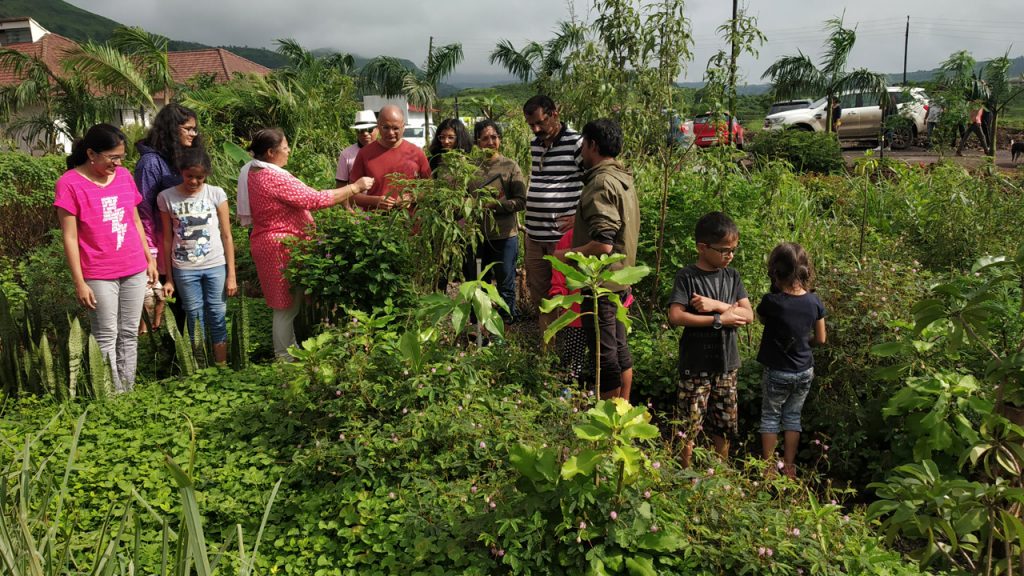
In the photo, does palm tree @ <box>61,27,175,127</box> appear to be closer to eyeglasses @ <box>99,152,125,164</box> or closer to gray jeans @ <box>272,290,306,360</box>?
eyeglasses @ <box>99,152,125,164</box>

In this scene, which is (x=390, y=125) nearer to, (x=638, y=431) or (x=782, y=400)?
(x=782, y=400)

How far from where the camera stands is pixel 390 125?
16.5 feet

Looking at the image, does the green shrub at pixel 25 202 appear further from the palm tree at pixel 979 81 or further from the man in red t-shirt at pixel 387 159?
the palm tree at pixel 979 81

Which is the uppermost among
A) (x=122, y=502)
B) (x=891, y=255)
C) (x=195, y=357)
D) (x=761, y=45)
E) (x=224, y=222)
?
(x=761, y=45)

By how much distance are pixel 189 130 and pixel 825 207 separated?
22.6 ft

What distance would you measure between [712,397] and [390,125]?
9.51 ft

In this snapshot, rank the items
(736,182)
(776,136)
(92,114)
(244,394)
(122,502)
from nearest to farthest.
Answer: (122,502) → (244,394) → (736,182) → (776,136) → (92,114)

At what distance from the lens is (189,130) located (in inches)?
181

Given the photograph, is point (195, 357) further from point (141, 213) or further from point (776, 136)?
point (776, 136)

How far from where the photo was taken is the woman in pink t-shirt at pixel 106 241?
12.9 feet

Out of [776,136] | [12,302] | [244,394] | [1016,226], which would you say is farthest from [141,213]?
[776,136]

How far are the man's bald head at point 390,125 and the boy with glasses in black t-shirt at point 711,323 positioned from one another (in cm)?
248

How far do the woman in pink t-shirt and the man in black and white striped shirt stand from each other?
94.8 inches

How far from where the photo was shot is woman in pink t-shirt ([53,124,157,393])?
3.94 metres
